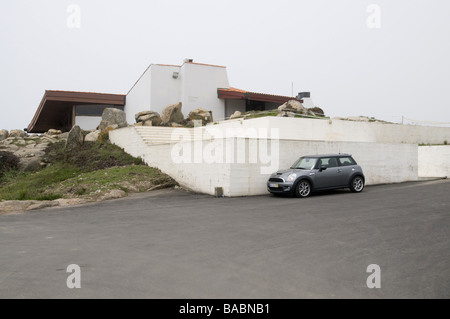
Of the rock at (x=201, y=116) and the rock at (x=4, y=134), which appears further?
the rock at (x=4, y=134)

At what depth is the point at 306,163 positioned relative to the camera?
13914 millimetres

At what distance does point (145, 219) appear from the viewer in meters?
9.36

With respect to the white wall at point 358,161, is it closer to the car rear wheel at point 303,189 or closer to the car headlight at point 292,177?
the car headlight at point 292,177

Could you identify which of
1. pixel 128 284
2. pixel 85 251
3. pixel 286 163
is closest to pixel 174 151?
pixel 286 163

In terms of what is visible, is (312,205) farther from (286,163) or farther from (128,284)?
(128,284)

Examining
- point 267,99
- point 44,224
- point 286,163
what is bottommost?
point 44,224

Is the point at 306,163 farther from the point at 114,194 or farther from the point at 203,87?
the point at 203,87

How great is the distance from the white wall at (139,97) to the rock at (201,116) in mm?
4105

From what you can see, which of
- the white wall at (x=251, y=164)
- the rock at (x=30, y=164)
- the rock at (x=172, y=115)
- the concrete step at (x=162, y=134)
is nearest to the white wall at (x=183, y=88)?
the rock at (x=172, y=115)

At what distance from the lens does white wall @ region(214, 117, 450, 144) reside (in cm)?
2205

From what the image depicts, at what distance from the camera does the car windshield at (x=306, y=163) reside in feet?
44.8
